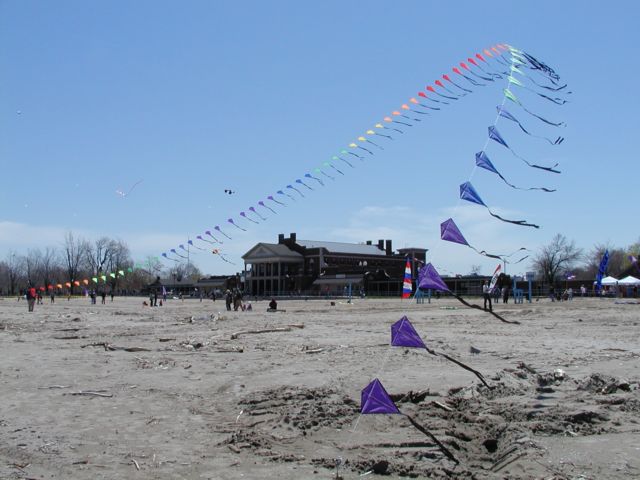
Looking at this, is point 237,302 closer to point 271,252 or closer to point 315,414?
point 315,414

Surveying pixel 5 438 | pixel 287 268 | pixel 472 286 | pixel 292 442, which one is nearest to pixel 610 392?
pixel 292 442

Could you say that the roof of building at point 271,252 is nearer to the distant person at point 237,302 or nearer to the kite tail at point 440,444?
the distant person at point 237,302

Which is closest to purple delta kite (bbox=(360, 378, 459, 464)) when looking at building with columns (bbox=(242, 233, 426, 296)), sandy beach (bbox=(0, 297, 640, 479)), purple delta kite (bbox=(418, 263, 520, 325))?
sandy beach (bbox=(0, 297, 640, 479))

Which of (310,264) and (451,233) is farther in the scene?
(310,264)

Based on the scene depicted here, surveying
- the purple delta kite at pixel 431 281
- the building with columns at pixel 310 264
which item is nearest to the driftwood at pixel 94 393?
the purple delta kite at pixel 431 281

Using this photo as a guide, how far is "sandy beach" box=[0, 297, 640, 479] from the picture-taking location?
6.67m

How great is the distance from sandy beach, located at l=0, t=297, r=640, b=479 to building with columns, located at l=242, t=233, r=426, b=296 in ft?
273

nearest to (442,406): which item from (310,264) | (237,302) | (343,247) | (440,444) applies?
(440,444)

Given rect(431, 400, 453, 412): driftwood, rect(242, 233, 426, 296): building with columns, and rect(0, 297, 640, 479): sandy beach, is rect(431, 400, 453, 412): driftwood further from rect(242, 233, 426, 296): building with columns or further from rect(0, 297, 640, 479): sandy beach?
rect(242, 233, 426, 296): building with columns

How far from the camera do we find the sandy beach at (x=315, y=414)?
6.67m

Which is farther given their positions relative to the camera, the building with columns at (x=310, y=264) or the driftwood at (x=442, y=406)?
the building with columns at (x=310, y=264)

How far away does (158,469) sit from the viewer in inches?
263

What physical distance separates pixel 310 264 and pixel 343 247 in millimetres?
9002

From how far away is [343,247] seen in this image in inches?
4476
